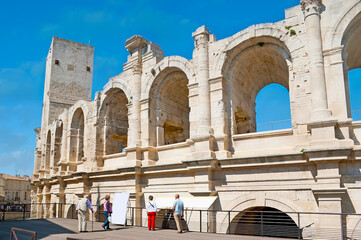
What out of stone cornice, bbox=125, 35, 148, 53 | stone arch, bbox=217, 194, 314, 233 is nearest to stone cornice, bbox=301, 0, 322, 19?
stone arch, bbox=217, 194, 314, 233

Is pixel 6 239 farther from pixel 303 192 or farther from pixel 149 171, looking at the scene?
pixel 303 192

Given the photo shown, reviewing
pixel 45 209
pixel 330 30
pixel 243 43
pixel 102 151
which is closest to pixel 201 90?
pixel 243 43

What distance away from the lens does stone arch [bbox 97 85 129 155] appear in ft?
56.0

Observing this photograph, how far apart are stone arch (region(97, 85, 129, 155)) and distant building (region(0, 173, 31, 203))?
44.0m

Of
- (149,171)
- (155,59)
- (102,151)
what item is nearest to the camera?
(149,171)

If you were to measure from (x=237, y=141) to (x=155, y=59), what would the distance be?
5.51 m

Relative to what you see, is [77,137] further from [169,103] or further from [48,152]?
[169,103]

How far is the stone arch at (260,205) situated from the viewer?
949 cm

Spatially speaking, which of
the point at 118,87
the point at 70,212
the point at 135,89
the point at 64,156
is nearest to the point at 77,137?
the point at 64,156

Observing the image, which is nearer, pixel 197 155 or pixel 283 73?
pixel 197 155

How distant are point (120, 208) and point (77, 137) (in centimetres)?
933

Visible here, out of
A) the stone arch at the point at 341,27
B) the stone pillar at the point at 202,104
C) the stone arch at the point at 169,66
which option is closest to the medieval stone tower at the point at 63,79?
the stone arch at the point at 169,66

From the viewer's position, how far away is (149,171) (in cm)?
1345

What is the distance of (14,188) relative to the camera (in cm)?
5659
